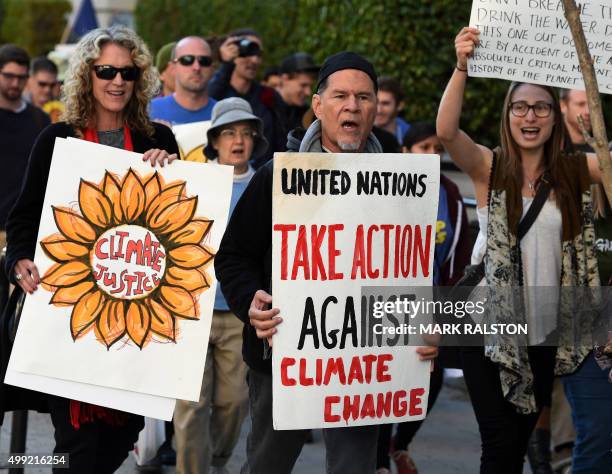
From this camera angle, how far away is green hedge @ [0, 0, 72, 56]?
104 feet

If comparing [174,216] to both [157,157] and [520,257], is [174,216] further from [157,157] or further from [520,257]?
[520,257]

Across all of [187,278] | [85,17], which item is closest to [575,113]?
[187,278]

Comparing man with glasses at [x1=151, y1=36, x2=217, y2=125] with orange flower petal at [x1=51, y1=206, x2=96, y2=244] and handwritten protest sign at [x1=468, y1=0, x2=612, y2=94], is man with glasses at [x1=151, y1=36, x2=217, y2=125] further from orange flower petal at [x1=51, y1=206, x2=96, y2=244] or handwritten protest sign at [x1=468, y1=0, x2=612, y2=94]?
handwritten protest sign at [x1=468, y1=0, x2=612, y2=94]

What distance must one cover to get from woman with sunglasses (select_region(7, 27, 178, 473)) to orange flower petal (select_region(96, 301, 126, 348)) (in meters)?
0.28

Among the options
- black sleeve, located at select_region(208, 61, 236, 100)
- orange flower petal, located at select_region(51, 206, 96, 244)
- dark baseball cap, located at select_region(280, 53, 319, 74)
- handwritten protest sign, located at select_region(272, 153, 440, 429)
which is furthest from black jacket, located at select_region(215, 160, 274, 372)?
dark baseball cap, located at select_region(280, 53, 319, 74)

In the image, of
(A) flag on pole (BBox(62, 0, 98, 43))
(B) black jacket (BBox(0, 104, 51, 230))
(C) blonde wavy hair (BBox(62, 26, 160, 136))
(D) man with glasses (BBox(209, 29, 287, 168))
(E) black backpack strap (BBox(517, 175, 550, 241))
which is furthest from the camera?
(A) flag on pole (BBox(62, 0, 98, 43))

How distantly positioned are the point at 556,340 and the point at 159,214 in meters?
1.65

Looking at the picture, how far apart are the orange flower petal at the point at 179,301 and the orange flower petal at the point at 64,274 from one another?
32 centimetres

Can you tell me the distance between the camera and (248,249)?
176 inches

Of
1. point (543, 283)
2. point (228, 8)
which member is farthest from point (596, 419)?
point (228, 8)

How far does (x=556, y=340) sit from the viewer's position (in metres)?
5.00

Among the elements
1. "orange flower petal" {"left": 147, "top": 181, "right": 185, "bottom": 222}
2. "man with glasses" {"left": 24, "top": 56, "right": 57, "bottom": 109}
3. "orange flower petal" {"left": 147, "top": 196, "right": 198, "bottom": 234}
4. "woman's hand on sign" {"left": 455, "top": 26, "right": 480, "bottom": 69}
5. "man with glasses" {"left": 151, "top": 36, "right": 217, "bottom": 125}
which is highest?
"man with glasses" {"left": 24, "top": 56, "right": 57, "bottom": 109}

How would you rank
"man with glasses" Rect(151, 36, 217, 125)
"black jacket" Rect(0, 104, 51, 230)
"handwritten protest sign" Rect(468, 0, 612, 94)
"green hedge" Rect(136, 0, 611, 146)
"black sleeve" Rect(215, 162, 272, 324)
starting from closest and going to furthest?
"black sleeve" Rect(215, 162, 272, 324) → "handwritten protest sign" Rect(468, 0, 612, 94) → "man with glasses" Rect(151, 36, 217, 125) → "black jacket" Rect(0, 104, 51, 230) → "green hedge" Rect(136, 0, 611, 146)

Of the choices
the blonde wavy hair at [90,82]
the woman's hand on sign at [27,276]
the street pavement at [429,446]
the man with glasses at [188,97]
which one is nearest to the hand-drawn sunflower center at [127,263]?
the woman's hand on sign at [27,276]
